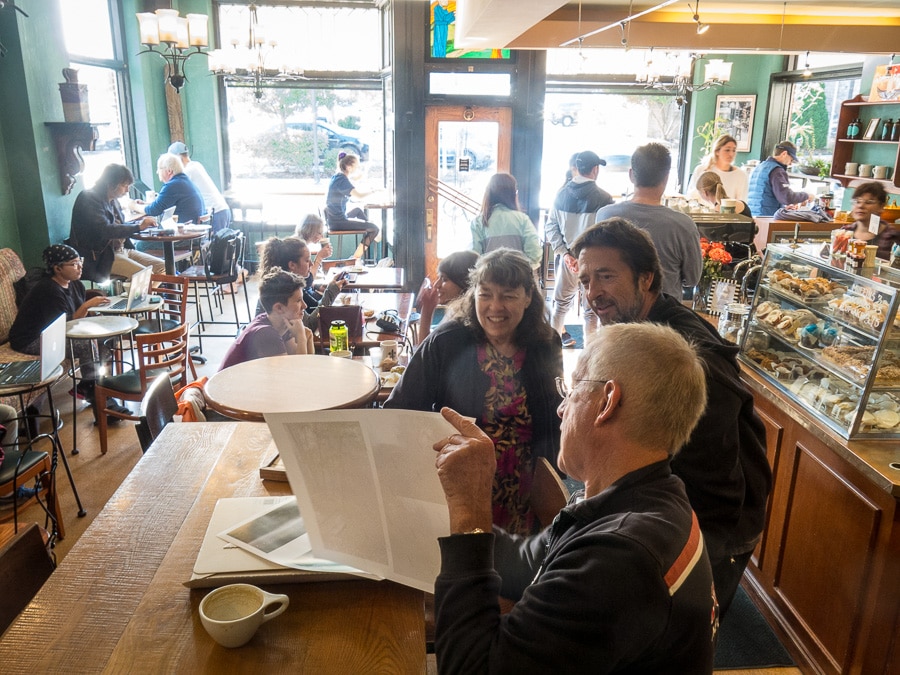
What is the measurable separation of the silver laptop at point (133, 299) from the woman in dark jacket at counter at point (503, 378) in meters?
3.23

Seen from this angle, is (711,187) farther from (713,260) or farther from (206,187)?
(206,187)

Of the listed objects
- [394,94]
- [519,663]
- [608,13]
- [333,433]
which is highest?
[608,13]

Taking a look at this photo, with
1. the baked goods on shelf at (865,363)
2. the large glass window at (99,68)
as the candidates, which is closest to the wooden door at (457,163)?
the large glass window at (99,68)

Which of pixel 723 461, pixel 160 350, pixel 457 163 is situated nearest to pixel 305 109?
A: pixel 457 163

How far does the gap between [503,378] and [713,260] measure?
215 cm

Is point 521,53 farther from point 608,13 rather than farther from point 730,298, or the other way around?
point 730,298

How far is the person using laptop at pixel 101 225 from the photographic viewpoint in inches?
233

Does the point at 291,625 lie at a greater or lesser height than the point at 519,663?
lesser

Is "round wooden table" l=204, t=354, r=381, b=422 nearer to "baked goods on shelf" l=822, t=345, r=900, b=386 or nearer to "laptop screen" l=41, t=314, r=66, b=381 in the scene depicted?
"laptop screen" l=41, t=314, r=66, b=381

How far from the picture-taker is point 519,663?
98 centimetres

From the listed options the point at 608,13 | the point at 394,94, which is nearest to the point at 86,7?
the point at 394,94

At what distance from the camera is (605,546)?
3.24 feet

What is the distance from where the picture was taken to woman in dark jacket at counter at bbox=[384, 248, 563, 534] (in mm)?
2318

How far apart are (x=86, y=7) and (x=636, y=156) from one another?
6506 millimetres
